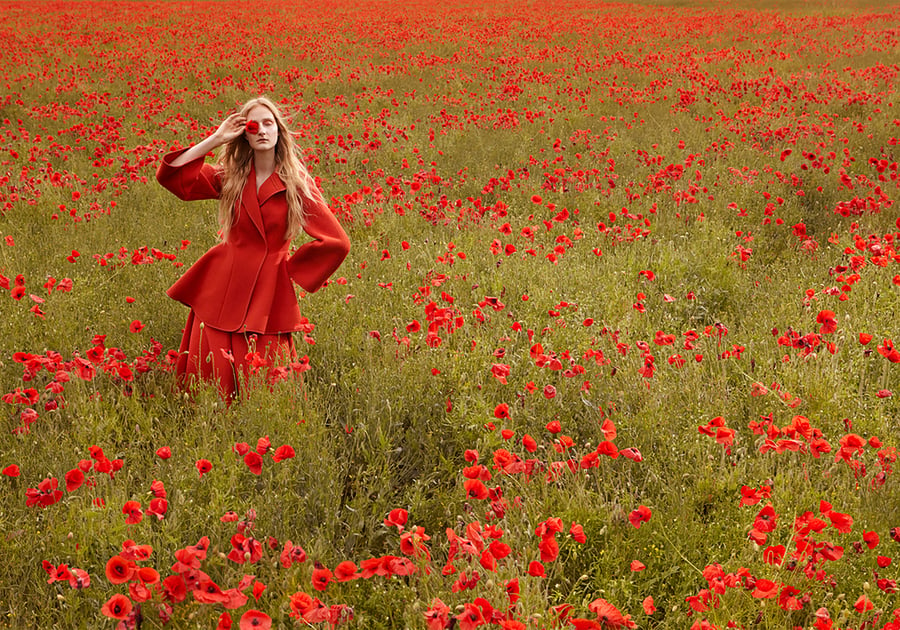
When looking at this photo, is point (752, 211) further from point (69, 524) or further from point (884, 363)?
point (69, 524)

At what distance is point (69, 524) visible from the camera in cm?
252

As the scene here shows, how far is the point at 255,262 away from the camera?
3.67 meters

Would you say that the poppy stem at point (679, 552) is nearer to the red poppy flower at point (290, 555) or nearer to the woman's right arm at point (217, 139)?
the red poppy flower at point (290, 555)

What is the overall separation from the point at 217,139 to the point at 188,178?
13.6 inches

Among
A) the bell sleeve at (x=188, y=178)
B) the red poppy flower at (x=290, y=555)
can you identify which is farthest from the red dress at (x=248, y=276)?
the red poppy flower at (x=290, y=555)

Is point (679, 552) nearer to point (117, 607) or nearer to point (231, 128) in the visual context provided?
point (117, 607)

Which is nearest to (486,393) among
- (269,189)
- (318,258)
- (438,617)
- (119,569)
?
(318,258)

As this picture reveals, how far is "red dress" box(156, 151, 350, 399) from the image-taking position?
357cm

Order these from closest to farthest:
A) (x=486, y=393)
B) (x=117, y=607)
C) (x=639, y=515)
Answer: (x=117, y=607), (x=639, y=515), (x=486, y=393)

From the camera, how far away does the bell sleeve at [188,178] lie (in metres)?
3.64

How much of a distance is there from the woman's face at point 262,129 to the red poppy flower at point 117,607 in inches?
93.0

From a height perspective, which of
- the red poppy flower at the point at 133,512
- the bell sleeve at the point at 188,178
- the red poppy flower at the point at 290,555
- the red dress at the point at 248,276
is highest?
the bell sleeve at the point at 188,178

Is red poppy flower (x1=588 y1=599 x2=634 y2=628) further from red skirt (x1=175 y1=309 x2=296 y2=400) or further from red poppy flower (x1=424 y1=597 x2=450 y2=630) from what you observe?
red skirt (x1=175 y1=309 x2=296 y2=400)

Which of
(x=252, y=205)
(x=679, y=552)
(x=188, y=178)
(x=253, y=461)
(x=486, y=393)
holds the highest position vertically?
(x=188, y=178)
